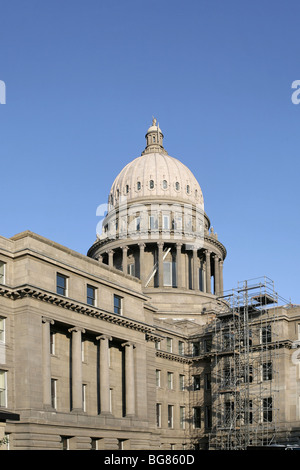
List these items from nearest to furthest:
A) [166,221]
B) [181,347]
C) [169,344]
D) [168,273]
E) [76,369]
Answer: [76,369] < [169,344] < [181,347] < [168,273] < [166,221]

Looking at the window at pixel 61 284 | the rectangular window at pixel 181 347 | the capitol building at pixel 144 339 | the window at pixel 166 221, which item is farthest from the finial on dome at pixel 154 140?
the window at pixel 61 284

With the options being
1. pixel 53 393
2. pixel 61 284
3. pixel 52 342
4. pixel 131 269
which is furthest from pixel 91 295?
pixel 131 269

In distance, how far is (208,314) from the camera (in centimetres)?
9719

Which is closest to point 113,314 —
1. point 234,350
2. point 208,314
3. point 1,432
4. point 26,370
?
point 26,370

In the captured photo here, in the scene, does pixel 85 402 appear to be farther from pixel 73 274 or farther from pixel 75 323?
pixel 73 274

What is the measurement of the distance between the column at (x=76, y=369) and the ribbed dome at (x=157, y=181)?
182 feet

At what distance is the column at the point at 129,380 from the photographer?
61.5 meters

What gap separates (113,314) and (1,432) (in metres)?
16.4

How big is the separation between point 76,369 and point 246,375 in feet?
96.1

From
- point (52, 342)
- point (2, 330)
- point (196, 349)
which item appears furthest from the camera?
point (196, 349)

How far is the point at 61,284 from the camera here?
5631 cm

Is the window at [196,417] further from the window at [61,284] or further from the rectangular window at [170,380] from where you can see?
the window at [61,284]

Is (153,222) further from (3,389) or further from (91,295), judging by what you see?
(3,389)

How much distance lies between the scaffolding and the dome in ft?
108
